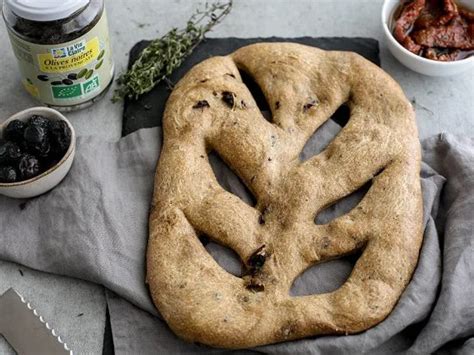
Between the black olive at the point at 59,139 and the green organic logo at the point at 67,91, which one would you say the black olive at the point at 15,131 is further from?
the green organic logo at the point at 67,91

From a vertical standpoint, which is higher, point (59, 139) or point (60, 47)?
point (60, 47)

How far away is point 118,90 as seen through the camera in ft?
8.71

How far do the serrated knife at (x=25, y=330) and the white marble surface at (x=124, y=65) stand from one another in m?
0.08

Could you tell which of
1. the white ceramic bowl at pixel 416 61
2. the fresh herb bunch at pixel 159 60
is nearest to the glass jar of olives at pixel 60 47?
the fresh herb bunch at pixel 159 60

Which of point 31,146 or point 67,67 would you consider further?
point 67,67

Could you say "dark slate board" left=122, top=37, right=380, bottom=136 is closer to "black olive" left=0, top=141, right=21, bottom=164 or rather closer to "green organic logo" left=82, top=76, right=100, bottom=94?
"green organic logo" left=82, top=76, right=100, bottom=94

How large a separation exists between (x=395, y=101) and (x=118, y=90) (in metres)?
0.95

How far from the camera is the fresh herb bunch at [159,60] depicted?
A: 2.62 m

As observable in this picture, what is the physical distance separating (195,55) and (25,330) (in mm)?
1178

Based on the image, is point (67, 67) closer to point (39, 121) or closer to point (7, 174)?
point (39, 121)

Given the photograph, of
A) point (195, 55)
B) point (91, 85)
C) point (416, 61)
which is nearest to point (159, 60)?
point (195, 55)

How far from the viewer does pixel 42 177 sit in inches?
88.9

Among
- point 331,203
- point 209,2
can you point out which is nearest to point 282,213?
point 331,203

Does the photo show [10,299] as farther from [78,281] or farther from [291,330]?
[291,330]
